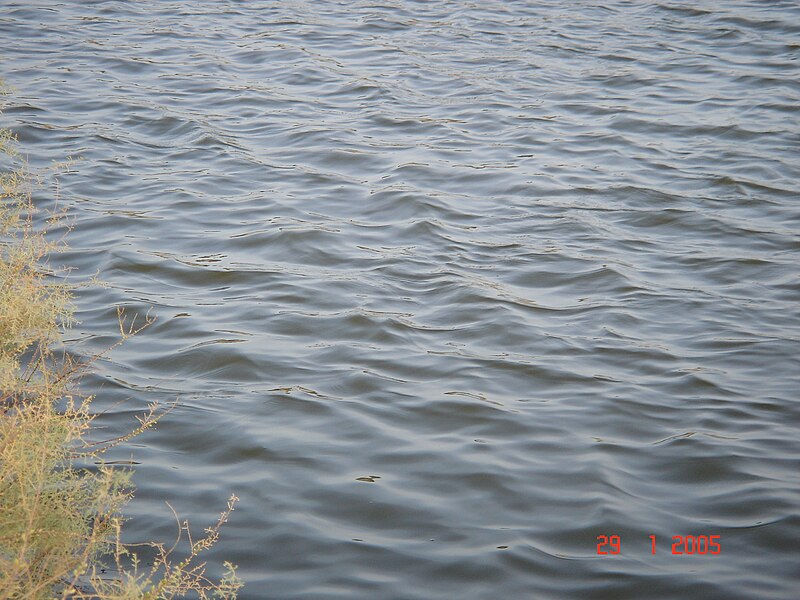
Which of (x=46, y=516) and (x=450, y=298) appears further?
(x=450, y=298)

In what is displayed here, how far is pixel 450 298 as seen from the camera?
5082 millimetres

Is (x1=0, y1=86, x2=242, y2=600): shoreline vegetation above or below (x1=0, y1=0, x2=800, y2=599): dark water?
above

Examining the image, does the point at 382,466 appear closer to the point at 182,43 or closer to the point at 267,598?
the point at 267,598
